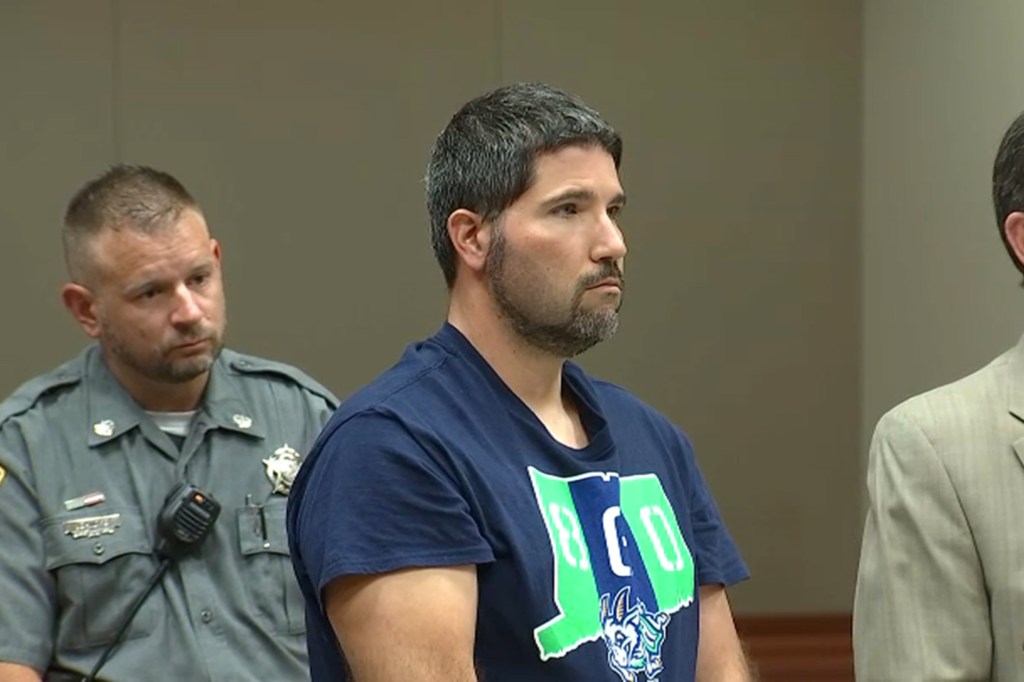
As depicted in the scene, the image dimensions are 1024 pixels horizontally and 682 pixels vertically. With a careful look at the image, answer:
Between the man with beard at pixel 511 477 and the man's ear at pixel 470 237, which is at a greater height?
the man's ear at pixel 470 237

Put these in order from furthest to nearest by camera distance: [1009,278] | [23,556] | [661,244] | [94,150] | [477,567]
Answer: [661,244] < [94,150] < [1009,278] < [23,556] < [477,567]

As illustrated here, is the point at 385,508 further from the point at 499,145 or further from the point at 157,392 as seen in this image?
the point at 157,392

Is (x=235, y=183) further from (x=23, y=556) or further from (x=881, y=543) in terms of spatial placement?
(x=881, y=543)

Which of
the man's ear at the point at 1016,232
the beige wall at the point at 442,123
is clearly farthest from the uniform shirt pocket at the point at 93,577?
the beige wall at the point at 442,123

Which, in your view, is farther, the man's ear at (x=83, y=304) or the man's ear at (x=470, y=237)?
the man's ear at (x=83, y=304)

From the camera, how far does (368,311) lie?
4320mm

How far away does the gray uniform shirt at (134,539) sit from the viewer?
2309 millimetres

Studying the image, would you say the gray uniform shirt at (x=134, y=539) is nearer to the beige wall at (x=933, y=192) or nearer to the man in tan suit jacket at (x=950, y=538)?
the man in tan suit jacket at (x=950, y=538)

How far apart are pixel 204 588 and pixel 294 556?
69cm

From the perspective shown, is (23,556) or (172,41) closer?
(23,556)

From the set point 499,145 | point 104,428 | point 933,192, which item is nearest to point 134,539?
point 104,428

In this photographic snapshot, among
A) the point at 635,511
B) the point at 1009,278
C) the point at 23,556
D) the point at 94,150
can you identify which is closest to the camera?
the point at 635,511

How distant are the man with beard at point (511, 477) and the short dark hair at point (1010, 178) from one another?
1.49 ft

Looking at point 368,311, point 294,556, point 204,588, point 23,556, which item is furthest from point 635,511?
point 368,311
